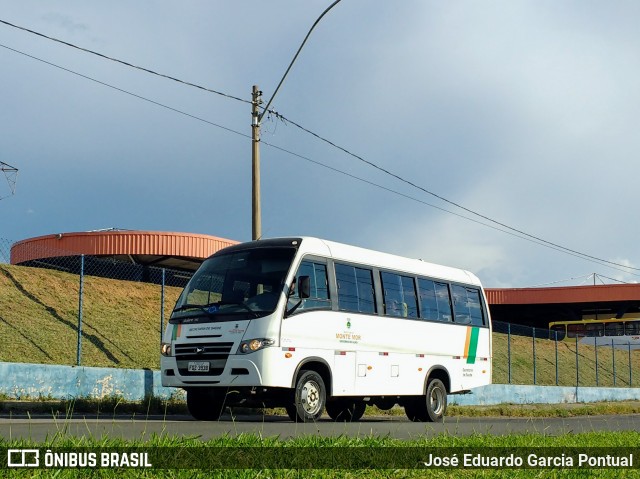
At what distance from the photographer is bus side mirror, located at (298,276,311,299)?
13305 mm

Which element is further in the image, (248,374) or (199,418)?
(199,418)

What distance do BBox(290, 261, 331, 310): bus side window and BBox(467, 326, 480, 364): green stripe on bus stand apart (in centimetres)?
562

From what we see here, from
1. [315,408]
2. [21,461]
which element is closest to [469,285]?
[315,408]

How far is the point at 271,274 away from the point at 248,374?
1696 millimetres

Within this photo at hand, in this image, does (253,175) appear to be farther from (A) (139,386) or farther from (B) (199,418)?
(B) (199,418)

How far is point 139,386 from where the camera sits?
17.1 meters

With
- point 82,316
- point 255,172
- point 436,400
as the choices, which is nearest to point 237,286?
point 436,400

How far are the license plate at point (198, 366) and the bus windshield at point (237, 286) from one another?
708 mm

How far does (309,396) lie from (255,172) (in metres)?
7.64

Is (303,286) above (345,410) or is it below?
above

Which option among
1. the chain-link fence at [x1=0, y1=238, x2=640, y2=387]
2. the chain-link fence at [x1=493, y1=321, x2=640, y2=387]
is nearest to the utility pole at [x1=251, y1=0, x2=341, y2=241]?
the chain-link fence at [x1=0, y1=238, x2=640, y2=387]

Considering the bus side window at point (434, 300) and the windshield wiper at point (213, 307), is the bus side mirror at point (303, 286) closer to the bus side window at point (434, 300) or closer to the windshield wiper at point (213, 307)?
the windshield wiper at point (213, 307)

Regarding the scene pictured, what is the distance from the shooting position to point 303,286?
13.3m

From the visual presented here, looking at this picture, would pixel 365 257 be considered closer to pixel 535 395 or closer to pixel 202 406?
pixel 202 406
